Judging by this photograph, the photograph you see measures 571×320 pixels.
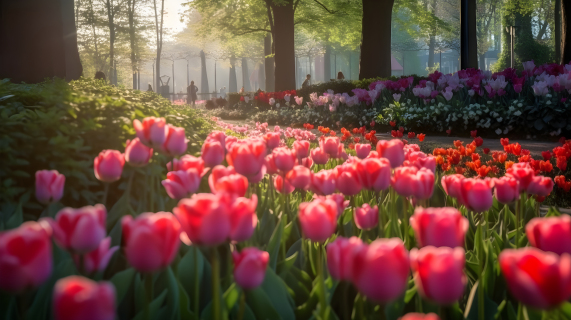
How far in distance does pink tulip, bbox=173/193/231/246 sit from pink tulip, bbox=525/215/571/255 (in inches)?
29.8

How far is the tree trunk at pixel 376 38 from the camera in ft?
51.2

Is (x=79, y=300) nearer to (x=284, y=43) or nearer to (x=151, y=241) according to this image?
(x=151, y=241)

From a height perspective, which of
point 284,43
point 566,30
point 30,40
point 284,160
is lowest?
point 284,160

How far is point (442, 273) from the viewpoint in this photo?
36.2 inches

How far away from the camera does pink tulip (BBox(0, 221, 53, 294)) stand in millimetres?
909

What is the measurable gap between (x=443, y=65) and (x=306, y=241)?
346ft

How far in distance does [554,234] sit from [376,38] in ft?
50.3

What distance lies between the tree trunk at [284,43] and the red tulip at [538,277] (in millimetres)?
19549

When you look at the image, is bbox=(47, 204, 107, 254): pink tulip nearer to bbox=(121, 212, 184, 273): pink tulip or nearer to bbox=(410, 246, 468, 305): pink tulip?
bbox=(121, 212, 184, 273): pink tulip

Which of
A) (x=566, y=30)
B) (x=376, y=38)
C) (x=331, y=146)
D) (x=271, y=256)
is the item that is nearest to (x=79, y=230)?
(x=271, y=256)

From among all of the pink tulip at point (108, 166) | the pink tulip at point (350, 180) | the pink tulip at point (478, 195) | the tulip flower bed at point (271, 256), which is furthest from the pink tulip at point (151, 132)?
the pink tulip at point (478, 195)

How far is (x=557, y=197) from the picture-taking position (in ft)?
14.9

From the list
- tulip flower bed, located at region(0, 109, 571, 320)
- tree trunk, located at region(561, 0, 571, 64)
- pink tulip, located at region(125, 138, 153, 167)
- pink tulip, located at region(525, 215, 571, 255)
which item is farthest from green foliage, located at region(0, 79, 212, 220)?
tree trunk, located at region(561, 0, 571, 64)

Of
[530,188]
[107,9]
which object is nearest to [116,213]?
[530,188]
